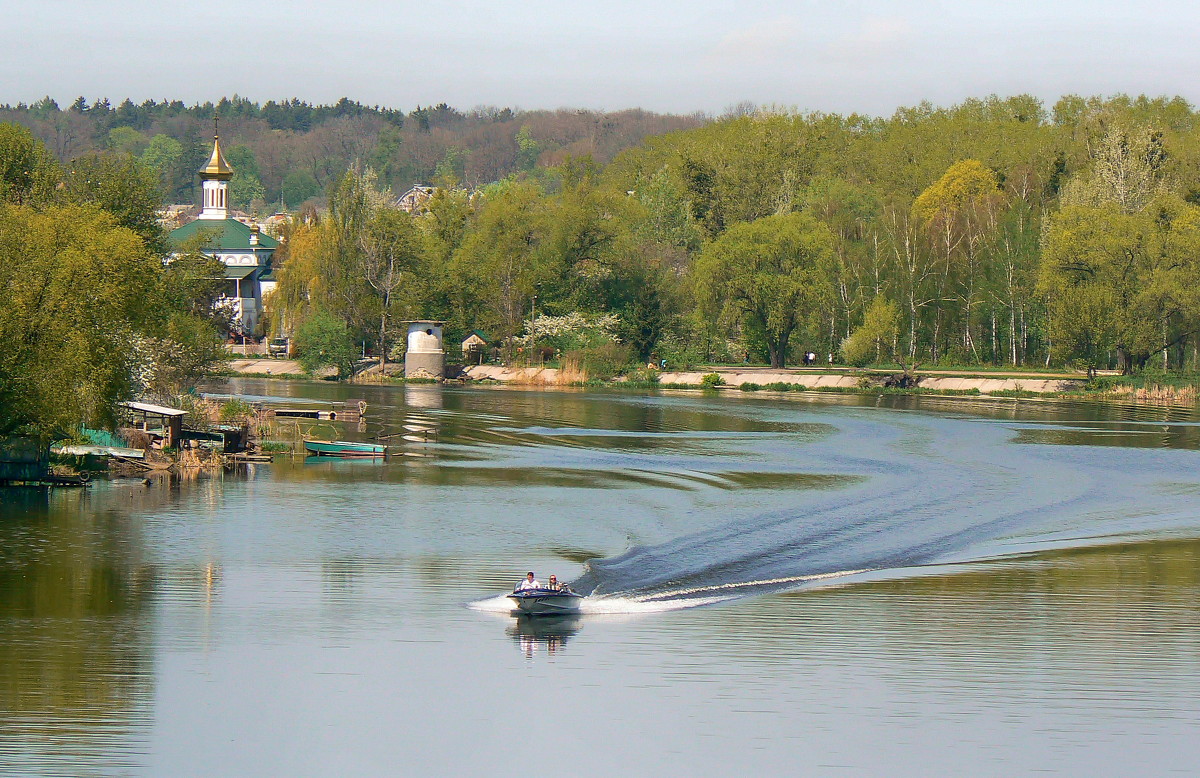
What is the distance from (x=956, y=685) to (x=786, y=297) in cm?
8388

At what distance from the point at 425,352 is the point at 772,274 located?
30.4 metres

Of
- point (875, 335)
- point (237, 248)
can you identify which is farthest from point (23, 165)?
point (237, 248)

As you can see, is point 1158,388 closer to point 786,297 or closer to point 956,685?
point 786,297

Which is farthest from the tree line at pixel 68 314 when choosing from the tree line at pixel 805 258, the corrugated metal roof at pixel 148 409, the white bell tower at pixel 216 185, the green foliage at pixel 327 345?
the white bell tower at pixel 216 185

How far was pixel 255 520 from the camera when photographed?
38031 mm

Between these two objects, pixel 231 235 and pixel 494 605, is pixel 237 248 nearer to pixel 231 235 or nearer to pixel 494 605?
pixel 231 235

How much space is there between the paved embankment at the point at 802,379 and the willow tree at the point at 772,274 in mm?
4217

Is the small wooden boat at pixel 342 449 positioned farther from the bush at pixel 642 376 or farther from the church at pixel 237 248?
the church at pixel 237 248

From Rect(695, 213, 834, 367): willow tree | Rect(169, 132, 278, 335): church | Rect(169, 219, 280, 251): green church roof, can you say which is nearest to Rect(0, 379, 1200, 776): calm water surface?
Rect(695, 213, 834, 367): willow tree

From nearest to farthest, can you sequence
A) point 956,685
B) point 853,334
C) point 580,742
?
point 580,742, point 956,685, point 853,334

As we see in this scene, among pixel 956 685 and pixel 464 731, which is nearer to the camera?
pixel 464 731

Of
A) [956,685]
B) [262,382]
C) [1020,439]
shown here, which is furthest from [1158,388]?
[956,685]

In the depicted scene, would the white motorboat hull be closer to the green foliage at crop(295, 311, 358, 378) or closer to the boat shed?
the boat shed

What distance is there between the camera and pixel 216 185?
160125 millimetres
